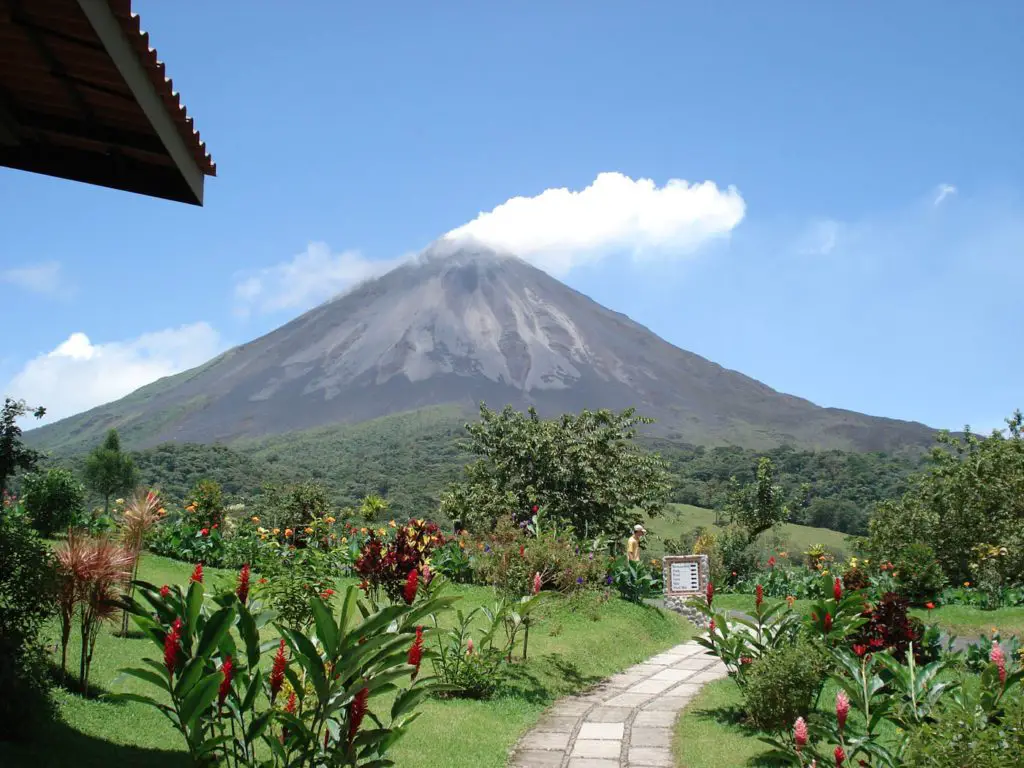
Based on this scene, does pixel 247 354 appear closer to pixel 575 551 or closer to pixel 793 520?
pixel 793 520

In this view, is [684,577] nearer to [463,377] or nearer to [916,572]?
[916,572]

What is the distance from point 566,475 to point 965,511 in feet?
40.2

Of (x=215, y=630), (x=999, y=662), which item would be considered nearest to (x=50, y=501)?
(x=215, y=630)

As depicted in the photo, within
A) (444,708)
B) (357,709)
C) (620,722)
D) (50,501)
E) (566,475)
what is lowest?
(620,722)

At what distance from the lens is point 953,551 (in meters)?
23.3

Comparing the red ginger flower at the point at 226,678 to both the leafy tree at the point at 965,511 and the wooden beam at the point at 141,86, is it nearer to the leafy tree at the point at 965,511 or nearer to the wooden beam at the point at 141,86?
the wooden beam at the point at 141,86

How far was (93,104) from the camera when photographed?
4.64 metres

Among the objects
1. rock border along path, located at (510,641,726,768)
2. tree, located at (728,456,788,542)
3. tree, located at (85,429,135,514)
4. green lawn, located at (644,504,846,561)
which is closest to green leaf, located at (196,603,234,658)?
rock border along path, located at (510,641,726,768)

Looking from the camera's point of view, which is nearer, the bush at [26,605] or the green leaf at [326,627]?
the green leaf at [326,627]

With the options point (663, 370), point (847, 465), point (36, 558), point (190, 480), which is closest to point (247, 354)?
point (663, 370)

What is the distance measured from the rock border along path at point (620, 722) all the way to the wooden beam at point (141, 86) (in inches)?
183

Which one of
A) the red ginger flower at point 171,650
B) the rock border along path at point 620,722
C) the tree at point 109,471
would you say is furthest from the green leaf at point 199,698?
the tree at point 109,471

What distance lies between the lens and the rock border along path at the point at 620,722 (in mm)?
6508

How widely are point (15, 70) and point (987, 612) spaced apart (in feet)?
49.9
